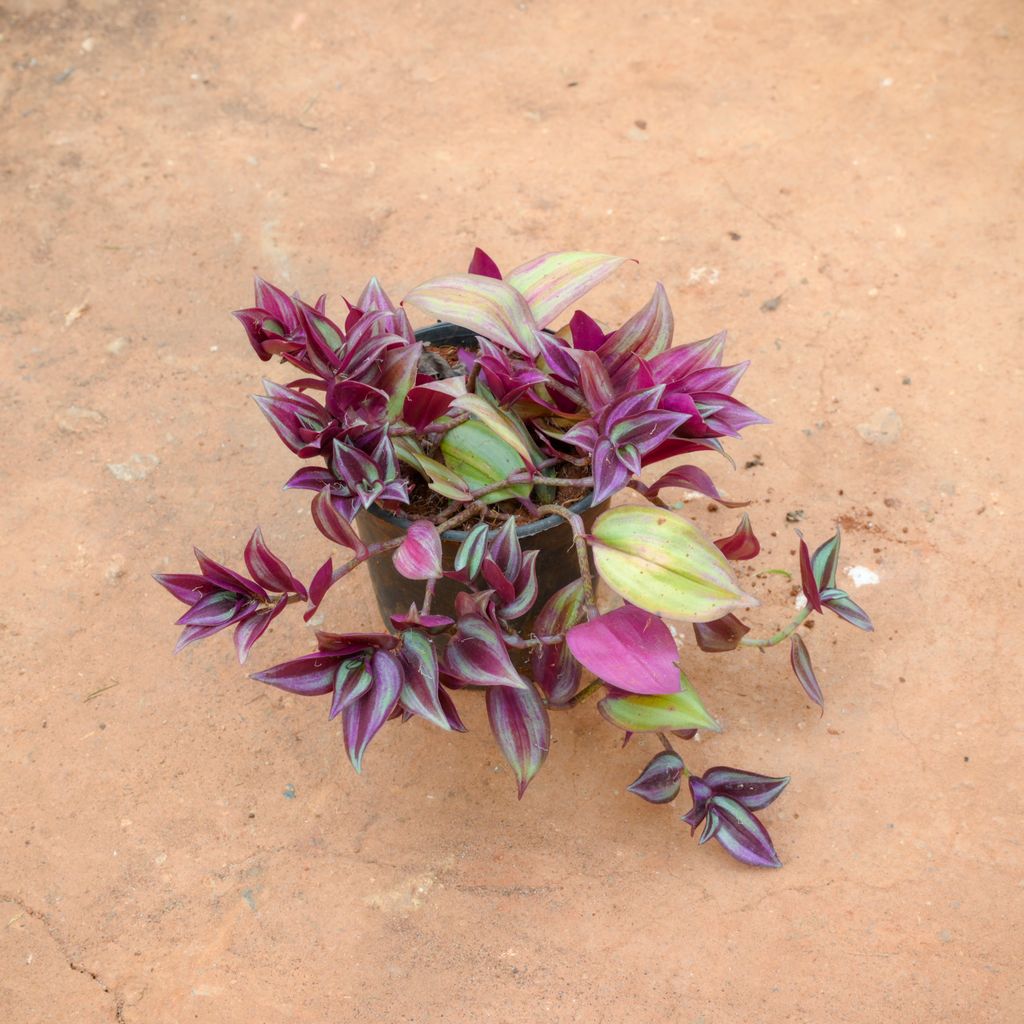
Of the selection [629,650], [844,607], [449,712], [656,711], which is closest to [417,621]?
Result: [449,712]

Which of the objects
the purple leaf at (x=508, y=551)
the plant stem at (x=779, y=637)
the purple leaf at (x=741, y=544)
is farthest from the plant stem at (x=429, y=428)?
the plant stem at (x=779, y=637)

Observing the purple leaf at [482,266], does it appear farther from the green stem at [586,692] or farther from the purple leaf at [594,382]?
the green stem at [586,692]

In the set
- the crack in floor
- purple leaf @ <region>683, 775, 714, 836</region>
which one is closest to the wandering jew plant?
purple leaf @ <region>683, 775, 714, 836</region>

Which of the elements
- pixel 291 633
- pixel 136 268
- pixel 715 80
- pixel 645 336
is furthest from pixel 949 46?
pixel 291 633

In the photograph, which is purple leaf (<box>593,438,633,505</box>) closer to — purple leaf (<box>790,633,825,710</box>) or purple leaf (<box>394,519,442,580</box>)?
purple leaf (<box>394,519,442,580</box>)

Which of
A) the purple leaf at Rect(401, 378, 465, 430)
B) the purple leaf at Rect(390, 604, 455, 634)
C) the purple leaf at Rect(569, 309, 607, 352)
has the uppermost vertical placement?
the purple leaf at Rect(569, 309, 607, 352)

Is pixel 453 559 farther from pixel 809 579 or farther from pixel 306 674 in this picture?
pixel 809 579

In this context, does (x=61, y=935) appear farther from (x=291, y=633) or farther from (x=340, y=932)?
(x=291, y=633)
